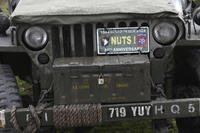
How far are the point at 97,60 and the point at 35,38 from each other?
61 cm

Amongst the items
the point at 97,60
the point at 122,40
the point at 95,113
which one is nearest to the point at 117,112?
the point at 95,113

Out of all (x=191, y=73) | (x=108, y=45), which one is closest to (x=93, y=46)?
(x=108, y=45)

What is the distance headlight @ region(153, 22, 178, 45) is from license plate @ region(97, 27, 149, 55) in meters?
0.10

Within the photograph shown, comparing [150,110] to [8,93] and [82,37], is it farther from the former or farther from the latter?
[8,93]

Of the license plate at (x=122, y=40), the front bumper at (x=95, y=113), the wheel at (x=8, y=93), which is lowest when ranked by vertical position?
the front bumper at (x=95, y=113)

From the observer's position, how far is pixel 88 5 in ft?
16.0

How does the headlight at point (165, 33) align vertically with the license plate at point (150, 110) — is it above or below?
above

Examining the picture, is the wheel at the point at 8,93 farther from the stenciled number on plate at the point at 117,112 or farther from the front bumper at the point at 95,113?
the stenciled number on plate at the point at 117,112

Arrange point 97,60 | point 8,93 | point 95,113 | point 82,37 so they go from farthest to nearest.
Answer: point 8,93 < point 82,37 < point 97,60 < point 95,113

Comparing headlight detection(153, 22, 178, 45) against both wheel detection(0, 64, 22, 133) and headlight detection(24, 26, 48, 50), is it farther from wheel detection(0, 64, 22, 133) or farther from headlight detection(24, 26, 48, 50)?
wheel detection(0, 64, 22, 133)

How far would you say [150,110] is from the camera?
4559 millimetres

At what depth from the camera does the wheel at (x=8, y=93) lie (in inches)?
187

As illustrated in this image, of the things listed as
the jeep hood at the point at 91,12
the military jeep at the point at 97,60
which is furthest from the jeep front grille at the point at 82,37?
the jeep hood at the point at 91,12

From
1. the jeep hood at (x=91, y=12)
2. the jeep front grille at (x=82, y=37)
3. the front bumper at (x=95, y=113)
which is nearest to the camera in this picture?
the front bumper at (x=95, y=113)
